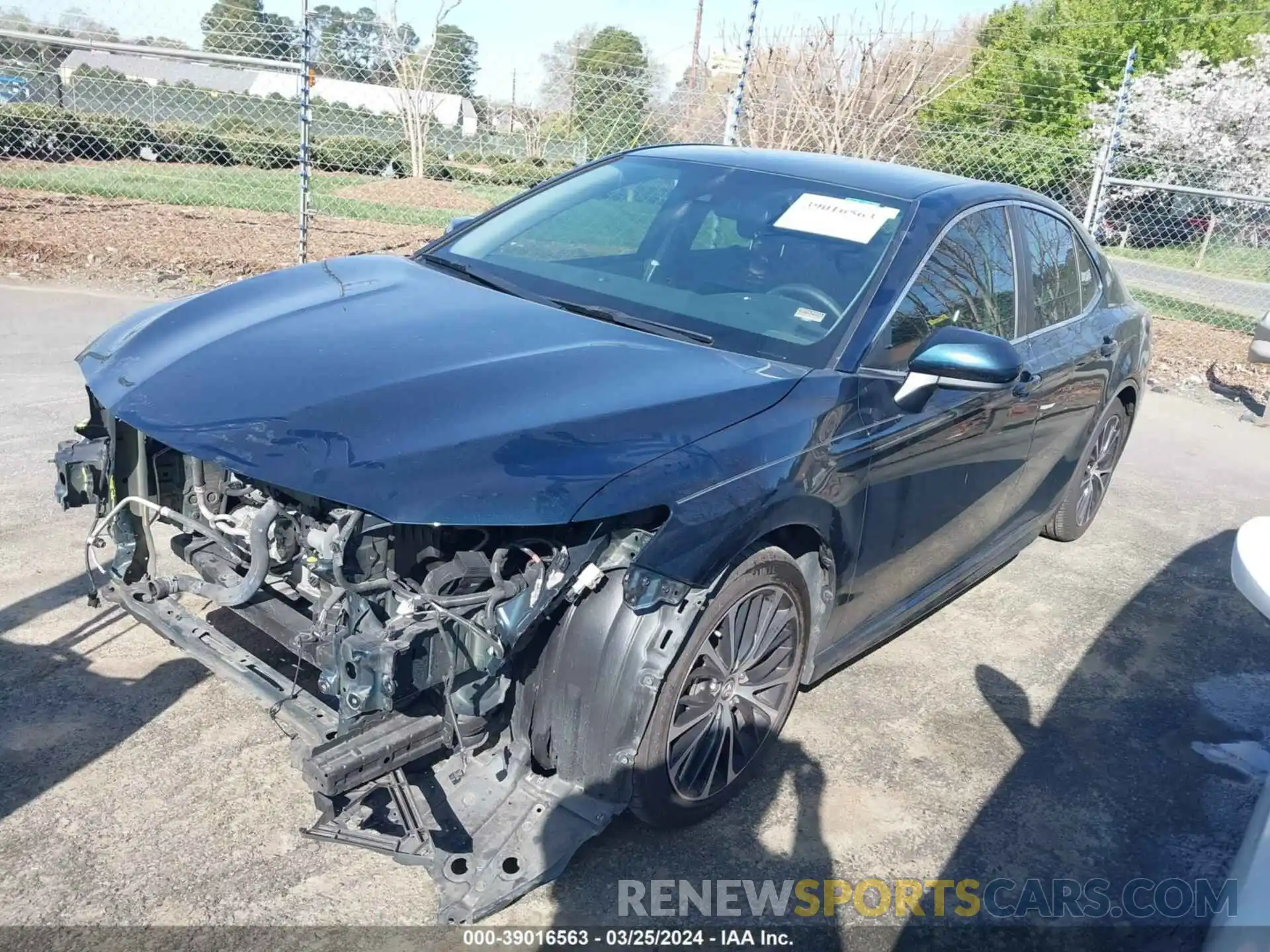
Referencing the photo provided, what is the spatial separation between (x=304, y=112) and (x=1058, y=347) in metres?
5.96

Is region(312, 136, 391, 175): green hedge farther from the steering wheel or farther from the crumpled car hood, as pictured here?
the steering wheel

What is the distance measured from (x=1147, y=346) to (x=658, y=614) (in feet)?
13.2

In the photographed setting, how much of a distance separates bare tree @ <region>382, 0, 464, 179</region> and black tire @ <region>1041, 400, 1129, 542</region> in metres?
9.23

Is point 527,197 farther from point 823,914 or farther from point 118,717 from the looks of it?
point 823,914

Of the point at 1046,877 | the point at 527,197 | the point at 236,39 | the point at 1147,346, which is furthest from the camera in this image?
the point at 236,39

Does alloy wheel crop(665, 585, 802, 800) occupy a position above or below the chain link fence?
below

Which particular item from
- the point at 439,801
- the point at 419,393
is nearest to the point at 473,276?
the point at 419,393

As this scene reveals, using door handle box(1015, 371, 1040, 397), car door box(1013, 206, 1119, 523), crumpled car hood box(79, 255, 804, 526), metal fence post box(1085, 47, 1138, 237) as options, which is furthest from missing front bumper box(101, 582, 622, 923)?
metal fence post box(1085, 47, 1138, 237)

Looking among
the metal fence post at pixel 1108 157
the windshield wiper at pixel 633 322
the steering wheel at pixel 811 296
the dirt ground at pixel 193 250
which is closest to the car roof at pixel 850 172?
the steering wheel at pixel 811 296

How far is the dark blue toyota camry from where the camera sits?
7.91 feet

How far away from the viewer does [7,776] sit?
112 inches

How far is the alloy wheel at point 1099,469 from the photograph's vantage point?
5246mm

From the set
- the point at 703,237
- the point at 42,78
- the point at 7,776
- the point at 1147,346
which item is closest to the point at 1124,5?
the point at 42,78

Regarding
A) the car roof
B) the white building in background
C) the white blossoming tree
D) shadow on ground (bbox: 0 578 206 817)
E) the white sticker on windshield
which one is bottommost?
shadow on ground (bbox: 0 578 206 817)
